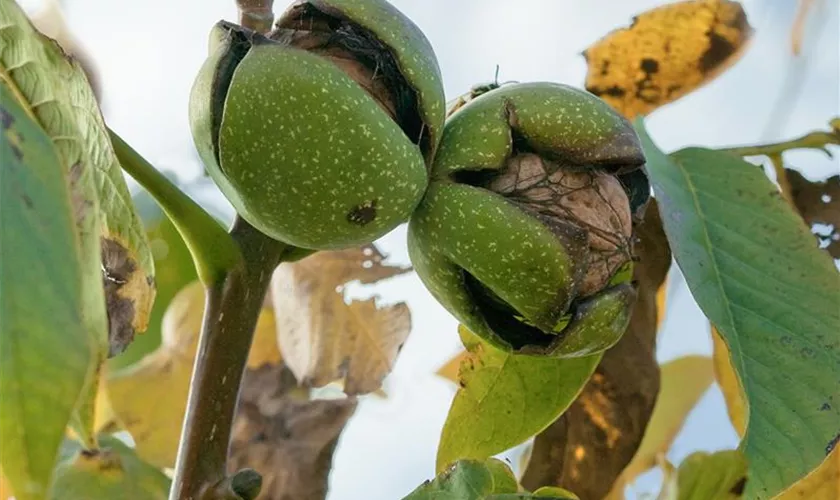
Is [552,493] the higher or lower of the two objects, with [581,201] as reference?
lower

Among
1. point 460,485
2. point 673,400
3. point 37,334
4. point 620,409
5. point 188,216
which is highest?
point 37,334

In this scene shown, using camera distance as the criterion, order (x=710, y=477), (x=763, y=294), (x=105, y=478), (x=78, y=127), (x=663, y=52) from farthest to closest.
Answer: (x=663, y=52), (x=105, y=478), (x=763, y=294), (x=710, y=477), (x=78, y=127)

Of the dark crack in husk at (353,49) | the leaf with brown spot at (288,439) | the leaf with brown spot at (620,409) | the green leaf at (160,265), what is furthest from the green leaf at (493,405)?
the green leaf at (160,265)

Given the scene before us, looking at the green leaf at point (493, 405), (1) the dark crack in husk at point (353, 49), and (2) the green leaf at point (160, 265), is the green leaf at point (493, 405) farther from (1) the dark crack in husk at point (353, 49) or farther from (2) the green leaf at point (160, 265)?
(2) the green leaf at point (160, 265)

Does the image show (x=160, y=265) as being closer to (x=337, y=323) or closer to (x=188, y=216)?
(x=337, y=323)

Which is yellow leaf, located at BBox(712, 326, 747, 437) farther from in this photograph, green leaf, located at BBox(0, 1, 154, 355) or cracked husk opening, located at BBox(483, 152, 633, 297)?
green leaf, located at BBox(0, 1, 154, 355)

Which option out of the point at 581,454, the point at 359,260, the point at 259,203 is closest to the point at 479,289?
the point at 259,203

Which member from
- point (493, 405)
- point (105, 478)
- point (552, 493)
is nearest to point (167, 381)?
point (105, 478)

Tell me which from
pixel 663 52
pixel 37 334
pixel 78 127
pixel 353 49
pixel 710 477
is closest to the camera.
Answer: pixel 37 334
